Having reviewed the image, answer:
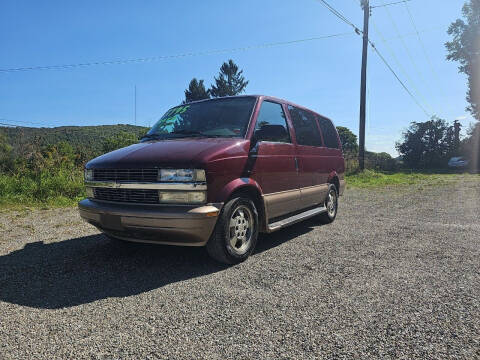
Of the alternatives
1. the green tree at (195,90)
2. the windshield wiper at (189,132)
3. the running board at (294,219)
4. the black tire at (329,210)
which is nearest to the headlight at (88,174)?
the windshield wiper at (189,132)

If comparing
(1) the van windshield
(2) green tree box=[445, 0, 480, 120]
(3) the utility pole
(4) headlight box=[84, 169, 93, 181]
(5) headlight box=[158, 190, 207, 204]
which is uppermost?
(2) green tree box=[445, 0, 480, 120]

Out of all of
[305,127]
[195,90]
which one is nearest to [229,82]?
[195,90]

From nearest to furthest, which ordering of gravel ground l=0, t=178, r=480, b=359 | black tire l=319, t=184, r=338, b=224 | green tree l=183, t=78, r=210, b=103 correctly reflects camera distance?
gravel ground l=0, t=178, r=480, b=359 < black tire l=319, t=184, r=338, b=224 < green tree l=183, t=78, r=210, b=103

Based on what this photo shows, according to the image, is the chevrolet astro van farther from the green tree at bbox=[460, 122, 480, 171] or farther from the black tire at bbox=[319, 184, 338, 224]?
the green tree at bbox=[460, 122, 480, 171]

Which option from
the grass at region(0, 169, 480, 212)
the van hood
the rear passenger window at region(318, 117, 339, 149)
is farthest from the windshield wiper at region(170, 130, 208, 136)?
the grass at region(0, 169, 480, 212)

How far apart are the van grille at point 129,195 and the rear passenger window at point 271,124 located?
143 cm

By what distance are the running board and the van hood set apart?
1012 mm

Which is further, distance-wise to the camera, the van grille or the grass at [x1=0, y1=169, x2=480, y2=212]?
the grass at [x1=0, y1=169, x2=480, y2=212]

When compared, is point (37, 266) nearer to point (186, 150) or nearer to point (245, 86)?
point (186, 150)

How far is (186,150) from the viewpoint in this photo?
3.37m

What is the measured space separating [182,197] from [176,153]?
0.47m

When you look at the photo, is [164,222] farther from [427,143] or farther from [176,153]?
[427,143]

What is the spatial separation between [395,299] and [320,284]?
0.62m

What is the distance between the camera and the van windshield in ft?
13.1
